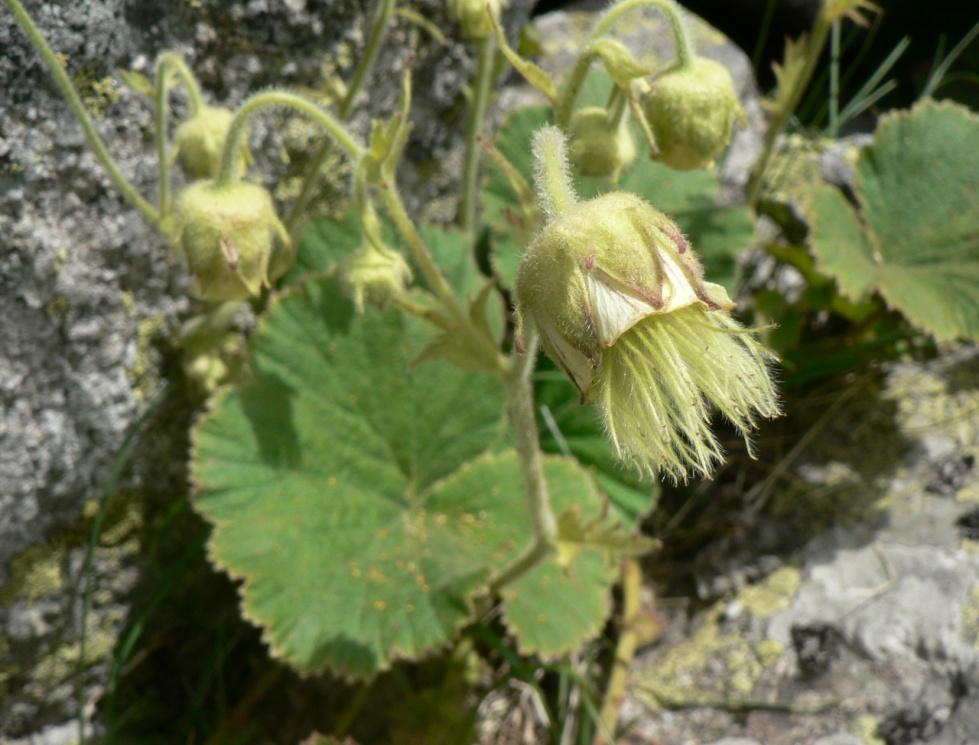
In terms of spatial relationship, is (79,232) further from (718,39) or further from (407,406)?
(718,39)

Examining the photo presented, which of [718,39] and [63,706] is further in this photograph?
[718,39]

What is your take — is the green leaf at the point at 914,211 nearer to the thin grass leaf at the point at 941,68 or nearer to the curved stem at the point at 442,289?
the thin grass leaf at the point at 941,68

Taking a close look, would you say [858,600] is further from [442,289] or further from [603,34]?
[603,34]

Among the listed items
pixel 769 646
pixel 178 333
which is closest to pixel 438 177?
pixel 178 333

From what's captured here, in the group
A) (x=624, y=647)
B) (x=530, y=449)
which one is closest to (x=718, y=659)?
(x=624, y=647)

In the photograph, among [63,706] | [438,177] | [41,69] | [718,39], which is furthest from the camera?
[718,39]

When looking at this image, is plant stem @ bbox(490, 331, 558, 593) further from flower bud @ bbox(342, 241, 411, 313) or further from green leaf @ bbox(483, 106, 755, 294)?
green leaf @ bbox(483, 106, 755, 294)

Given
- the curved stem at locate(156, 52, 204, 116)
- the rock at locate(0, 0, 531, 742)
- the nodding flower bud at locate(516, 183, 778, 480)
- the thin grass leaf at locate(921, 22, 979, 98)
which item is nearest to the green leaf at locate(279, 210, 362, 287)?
the rock at locate(0, 0, 531, 742)
